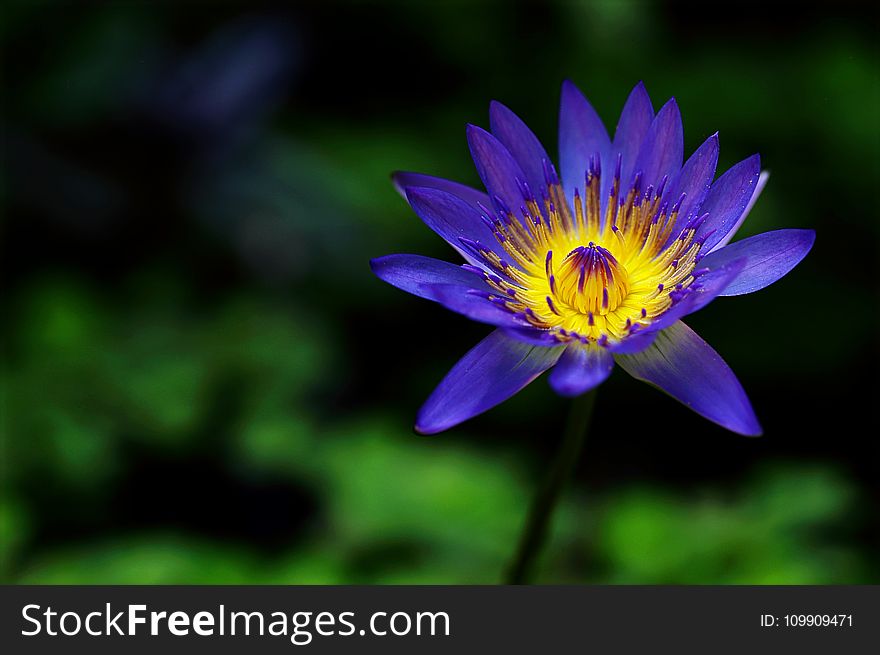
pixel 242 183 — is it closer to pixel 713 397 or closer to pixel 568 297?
pixel 568 297

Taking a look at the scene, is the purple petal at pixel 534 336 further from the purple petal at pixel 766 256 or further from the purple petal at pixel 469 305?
the purple petal at pixel 766 256

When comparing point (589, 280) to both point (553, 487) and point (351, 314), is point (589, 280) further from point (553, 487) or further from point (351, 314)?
point (351, 314)

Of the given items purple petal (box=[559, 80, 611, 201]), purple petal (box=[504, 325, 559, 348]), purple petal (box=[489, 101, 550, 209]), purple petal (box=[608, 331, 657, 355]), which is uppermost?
purple petal (box=[559, 80, 611, 201])

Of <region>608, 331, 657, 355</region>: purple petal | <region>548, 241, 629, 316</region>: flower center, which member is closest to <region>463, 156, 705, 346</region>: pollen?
<region>548, 241, 629, 316</region>: flower center

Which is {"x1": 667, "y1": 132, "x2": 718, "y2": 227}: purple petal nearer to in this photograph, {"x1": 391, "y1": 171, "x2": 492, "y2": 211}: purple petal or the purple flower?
the purple flower

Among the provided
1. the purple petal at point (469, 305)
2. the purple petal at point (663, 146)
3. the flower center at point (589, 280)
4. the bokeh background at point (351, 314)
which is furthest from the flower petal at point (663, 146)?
the bokeh background at point (351, 314)

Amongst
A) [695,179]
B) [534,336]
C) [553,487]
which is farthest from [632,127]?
[553,487]
